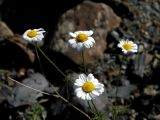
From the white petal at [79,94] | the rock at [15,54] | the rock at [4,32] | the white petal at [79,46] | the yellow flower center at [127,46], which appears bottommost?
the rock at [15,54]

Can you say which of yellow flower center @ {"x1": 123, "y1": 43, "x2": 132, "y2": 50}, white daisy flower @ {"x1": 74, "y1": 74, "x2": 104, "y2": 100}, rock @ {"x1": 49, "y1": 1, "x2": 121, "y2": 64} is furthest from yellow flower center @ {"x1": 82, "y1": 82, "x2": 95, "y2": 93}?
rock @ {"x1": 49, "y1": 1, "x2": 121, "y2": 64}

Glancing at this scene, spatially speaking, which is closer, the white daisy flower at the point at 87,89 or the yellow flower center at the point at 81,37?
the white daisy flower at the point at 87,89

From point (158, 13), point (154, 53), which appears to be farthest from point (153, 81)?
point (158, 13)

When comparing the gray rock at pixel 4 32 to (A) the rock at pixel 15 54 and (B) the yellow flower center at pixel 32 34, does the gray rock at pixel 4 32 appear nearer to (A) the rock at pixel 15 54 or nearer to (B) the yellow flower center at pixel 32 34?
(A) the rock at pixel 15 54

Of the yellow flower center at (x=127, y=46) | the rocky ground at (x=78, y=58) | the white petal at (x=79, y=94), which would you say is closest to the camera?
the white petal at (x=79, y=94)

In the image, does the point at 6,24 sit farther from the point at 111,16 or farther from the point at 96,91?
the point at 96,91

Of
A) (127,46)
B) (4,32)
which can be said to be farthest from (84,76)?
(4,32)

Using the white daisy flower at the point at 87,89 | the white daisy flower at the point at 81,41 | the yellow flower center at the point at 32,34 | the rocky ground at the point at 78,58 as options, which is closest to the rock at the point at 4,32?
the rocky ground at the point at 78,58
